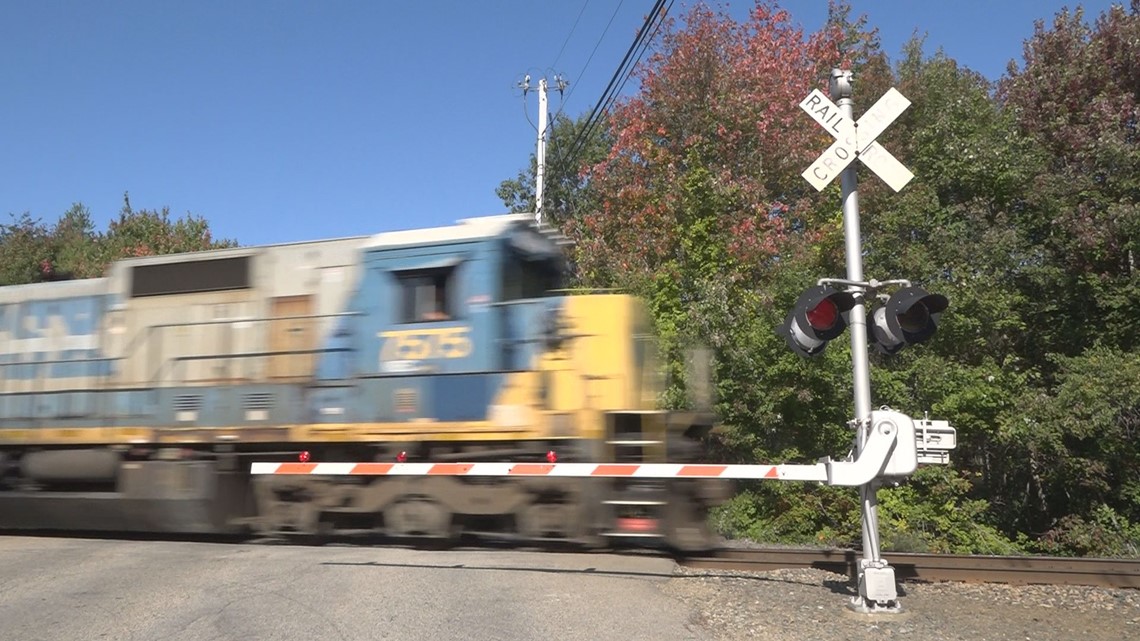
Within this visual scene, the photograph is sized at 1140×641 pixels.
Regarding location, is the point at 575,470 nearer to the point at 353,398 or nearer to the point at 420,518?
the point at 420,518

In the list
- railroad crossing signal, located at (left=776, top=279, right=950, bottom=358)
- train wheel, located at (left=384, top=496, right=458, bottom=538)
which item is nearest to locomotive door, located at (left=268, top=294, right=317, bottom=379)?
train wheel, located at (left=384, top=496, right=458, bottom=538)

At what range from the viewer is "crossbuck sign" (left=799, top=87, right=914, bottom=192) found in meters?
7.14

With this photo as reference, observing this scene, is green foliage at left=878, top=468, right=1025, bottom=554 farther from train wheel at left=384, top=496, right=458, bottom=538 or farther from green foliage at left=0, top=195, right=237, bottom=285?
green foliage at left=0, top=195, right=237, bottom=285

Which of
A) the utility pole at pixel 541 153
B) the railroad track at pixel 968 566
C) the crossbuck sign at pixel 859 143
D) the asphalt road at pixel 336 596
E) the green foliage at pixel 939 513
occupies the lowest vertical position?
the green foliage at pixel 939 513

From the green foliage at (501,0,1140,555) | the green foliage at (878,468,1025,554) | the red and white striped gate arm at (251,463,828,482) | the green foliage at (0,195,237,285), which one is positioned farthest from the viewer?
the green foliage at (0,195,237,285)

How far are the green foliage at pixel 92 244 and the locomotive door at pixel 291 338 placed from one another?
80.3 ft

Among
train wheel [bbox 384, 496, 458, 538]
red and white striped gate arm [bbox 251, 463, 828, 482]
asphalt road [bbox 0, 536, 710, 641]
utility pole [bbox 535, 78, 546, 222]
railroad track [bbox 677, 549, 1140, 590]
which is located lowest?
railroad track [bbox 677, 549, 1140, 590]

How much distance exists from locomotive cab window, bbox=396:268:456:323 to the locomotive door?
1.12 meters

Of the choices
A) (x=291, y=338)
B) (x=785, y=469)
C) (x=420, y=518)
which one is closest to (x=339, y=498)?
(x=420, y=518)

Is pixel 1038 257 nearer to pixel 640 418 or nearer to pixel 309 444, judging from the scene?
pixel 640 418

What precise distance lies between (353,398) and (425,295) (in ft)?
4.26

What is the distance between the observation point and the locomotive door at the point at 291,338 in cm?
905

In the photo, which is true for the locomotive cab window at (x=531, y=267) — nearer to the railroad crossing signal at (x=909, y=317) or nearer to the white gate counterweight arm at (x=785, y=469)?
the white gate counterweight arm at (x=785, y=469)

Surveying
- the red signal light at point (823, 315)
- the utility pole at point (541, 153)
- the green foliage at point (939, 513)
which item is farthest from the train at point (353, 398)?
the utility pole at point (541, 153)
